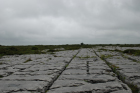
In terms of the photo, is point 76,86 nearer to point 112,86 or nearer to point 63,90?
point 63,90

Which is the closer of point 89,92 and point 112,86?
point 89,92

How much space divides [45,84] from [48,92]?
0.38m

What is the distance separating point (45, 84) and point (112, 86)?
56.5 inches

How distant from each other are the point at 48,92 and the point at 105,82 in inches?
51.6

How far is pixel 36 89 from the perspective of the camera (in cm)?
238

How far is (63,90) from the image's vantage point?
2334 mm

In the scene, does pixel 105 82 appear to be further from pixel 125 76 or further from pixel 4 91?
pixel 4 91

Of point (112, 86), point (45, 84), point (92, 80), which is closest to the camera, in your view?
point (112, 86)

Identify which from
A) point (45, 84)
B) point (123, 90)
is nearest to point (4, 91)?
point (45, 84)

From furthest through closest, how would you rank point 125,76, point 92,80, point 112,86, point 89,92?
point 125,76 → point 92,80 → point 112,86 → point 89,92

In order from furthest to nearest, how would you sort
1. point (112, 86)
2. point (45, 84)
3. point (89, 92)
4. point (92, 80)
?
point (92, 80) < point (45, 84) < point (112, 86) < point (89, 92)

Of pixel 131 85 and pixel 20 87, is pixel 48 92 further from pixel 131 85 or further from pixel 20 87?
pixel 131 85

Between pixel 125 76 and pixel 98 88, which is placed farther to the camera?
pixel 125 76

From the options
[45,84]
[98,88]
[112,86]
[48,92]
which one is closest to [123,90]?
[112,86]
